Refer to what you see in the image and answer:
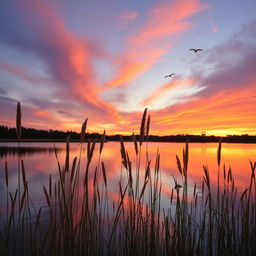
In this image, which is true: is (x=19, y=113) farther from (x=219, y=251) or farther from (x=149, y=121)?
(x=219, y=251)

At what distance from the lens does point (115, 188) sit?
12867 millimetres

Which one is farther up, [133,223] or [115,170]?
[133,223]

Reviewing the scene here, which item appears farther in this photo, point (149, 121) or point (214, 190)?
point (214, 190)

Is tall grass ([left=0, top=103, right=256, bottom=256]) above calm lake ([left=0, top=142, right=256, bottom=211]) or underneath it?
above

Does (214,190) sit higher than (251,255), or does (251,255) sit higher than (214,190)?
(251,255)

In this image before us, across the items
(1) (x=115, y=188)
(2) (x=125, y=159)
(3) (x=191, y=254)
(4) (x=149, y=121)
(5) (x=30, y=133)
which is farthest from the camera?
(5) (x=30, y=133)

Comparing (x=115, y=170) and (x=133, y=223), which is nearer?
(x=133, y=223)

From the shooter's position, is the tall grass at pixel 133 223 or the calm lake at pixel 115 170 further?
the calm lake at pixel 115 170

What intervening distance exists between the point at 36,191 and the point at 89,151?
9.97 metres

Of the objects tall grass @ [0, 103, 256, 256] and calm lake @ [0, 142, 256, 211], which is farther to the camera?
calm lake @ [0, 142, 256, 211]

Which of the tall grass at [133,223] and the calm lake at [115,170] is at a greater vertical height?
the tall grass at [133,223]

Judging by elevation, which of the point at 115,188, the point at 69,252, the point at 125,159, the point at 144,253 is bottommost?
the point at 115,188

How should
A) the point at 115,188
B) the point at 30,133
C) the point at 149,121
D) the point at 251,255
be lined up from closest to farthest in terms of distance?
the point at 149,121 → the point at 251,255 → the point at 115,188 → the point at 30,133

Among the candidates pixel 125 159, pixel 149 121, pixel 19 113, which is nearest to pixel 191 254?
pixel 125 159
